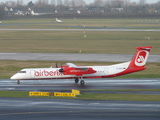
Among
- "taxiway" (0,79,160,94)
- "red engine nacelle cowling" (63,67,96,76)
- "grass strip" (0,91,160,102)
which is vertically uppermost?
"red engine nacelle cowling" (63,67,96,76)

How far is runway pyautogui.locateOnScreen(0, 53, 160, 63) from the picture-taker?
6309 centimetres

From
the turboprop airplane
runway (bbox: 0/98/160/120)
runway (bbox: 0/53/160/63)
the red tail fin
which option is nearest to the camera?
runway (bbox: 0/98/160/120)

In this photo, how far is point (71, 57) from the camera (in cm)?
6594

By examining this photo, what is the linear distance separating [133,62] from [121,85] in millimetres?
3796

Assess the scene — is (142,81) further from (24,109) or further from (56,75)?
(24,109)

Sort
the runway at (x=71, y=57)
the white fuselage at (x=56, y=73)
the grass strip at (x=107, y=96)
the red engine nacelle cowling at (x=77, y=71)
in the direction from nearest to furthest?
the grass strip at (x=107, y=96) < the red engine nacelle cowling at (x=77, y=71) < the white fuselage at (x=56, y=73) < the runway at (x=71, y=57)

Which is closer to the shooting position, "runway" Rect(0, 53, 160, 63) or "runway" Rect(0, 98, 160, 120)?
"runway" Rect(0, 98, 160, 120)

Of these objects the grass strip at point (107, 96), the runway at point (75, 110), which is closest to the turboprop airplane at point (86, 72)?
the grass strip at point (107, 96)

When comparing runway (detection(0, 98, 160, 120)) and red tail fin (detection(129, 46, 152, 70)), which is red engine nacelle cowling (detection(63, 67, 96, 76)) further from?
runway (detection(0, 98, 160, 120))

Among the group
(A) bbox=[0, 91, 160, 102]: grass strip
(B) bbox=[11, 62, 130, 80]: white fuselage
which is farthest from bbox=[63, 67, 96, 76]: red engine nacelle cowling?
(A) bbox=[0, 91, 160, 102]: grass strip

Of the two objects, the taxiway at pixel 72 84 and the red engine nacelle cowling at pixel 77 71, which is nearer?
the taxiway at pixel 72 84

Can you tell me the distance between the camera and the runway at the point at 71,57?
63.1 meters

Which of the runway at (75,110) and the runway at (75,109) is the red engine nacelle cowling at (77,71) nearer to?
the runway at (75,109)

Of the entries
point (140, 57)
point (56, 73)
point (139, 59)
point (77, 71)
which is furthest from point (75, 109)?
point (140, 57)
